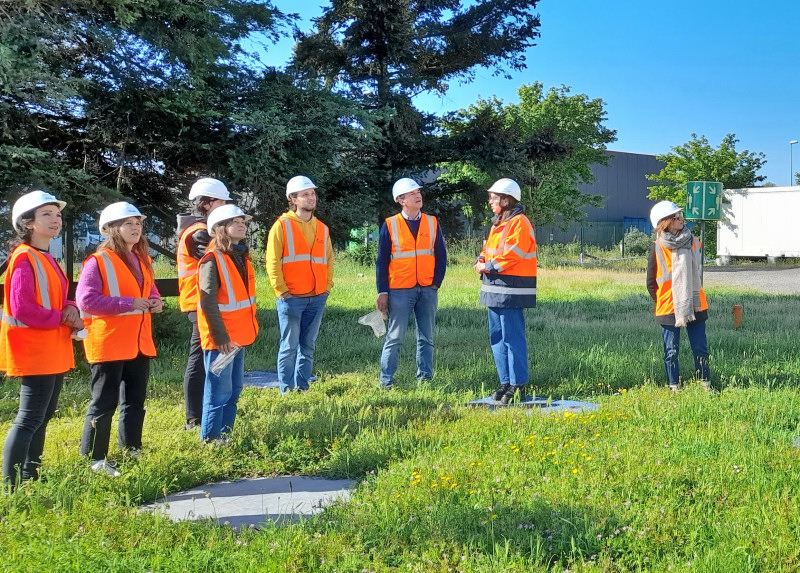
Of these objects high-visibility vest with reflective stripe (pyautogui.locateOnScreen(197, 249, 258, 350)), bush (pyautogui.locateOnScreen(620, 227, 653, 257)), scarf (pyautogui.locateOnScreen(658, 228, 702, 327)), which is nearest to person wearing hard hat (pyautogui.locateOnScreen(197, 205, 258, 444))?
high-visibility vest with reflective stripe (pyautogui.locateOnScreen(197, 249, 258, 350))

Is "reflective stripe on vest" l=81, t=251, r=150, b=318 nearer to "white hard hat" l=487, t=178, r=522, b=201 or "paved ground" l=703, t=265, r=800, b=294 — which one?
"white hard hat" l=487, t=178, r=522, b=201

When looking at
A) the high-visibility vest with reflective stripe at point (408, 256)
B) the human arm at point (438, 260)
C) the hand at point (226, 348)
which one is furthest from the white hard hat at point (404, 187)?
the hand at point (226, 348)

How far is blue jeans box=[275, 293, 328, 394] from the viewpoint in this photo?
761 centimetres

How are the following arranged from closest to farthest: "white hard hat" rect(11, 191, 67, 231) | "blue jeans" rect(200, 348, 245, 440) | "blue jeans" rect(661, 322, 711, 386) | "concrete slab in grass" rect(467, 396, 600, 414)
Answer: "white hard hat" rect(11, 191, 67, 231) < "blue jeans" rect(200, 348, 245, 440) < "concrete slab in grass" rect(467, 396, 600, 414) < "blue jeans" rect(661, 322, 711, 386)

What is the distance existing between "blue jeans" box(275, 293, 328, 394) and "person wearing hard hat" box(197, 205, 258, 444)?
170 centimetres

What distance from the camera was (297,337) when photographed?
7.70m

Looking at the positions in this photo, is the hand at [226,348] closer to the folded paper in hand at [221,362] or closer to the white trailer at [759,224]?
the folded paper in hand at [221,362]

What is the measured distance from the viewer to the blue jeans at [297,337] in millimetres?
7609

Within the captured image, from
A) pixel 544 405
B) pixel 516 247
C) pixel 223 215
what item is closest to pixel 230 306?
pixel 223 215

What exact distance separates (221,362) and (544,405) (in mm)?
2999

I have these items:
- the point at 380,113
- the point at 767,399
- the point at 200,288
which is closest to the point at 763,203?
the point at 380,113

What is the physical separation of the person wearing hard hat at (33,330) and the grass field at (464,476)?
269 mm

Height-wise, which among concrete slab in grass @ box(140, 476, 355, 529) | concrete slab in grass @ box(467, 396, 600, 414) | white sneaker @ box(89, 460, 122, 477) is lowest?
concrete slab in grass @ box(140, 476, 355, 529)

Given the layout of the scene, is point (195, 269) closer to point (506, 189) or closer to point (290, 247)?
point (290, 247)
